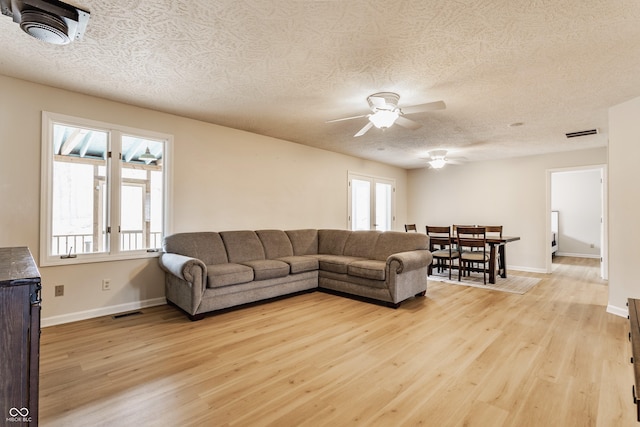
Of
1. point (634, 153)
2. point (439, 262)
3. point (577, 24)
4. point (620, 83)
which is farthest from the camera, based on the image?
point (439, 262)

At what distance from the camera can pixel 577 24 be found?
2.11 meters

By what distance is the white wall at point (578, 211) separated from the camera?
8.26 meters

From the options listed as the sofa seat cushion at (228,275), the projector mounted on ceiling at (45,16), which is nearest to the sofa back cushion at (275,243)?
the sofa seat cushion at (228,275)

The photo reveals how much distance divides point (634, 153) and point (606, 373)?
2640 mm

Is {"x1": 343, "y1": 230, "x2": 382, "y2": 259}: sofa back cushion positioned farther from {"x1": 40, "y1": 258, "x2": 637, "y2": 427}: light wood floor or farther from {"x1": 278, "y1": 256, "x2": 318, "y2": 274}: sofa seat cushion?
{"x1": 40, "y1": 258, "x2": 637, "y2": 427}: light wood floor

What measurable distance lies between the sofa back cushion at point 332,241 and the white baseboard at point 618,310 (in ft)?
11.4

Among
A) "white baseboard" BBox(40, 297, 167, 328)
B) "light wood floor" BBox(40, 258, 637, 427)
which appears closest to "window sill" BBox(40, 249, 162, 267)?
"white baseboard" BBox(40, 297, 167, 328)

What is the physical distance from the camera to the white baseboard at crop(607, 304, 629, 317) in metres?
3.54

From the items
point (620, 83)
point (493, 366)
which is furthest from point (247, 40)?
point (620, 83)

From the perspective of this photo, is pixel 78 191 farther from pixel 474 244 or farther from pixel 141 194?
pixel 474 244

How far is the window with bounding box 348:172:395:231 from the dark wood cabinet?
5.95 metres

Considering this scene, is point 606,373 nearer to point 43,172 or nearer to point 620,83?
point 620,83

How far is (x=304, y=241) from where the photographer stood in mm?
5301

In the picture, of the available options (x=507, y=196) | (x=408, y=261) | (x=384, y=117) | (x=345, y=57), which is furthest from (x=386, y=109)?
(x=507, y=196)
